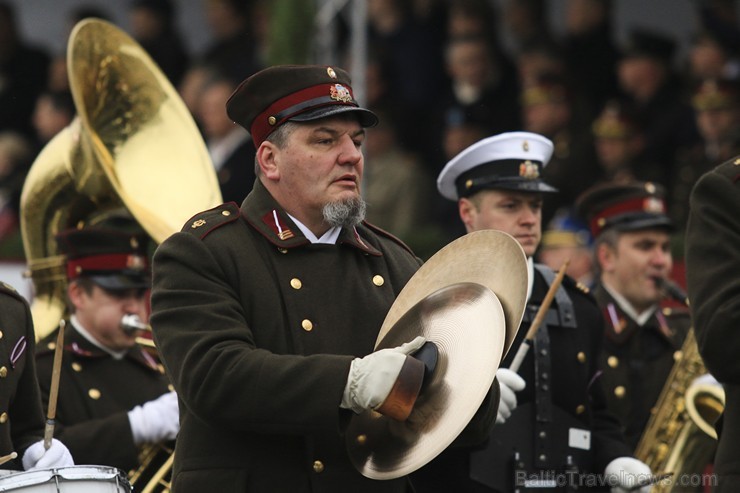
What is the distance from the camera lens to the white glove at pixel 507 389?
19.4 ft

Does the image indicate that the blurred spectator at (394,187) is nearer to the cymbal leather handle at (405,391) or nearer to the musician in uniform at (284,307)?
the musician in uniform at (284,307)

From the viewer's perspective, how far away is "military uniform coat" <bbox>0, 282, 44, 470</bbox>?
217 inches

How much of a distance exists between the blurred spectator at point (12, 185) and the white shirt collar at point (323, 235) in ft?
24.7

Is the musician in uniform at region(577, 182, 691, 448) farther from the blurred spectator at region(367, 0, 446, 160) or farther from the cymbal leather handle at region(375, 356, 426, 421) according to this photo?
the blurred spectator at region(367, 0, 446, 160)

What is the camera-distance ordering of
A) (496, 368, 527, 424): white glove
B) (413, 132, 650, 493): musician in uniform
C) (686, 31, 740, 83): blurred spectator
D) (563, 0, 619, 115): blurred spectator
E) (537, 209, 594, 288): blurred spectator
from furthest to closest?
(563, 0, 619, 115): blurred spectator
(686, 31, 740, 83): blurred spectator
(537, 209, 594, 288): blurred spectator
(413, 132, 650, 493): musician in uniform
(496, 368, 527, 424): white glove

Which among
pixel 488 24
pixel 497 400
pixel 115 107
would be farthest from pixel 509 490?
pixel 488 24

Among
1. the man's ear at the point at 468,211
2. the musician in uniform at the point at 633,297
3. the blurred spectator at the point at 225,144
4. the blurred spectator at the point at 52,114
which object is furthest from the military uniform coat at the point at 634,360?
the blurred spectator at the point at 52,114

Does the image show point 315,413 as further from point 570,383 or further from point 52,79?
point 52,79

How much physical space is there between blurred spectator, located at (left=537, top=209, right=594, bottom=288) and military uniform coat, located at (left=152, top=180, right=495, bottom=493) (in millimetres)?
5844

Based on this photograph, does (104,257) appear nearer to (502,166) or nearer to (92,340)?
(92,340)

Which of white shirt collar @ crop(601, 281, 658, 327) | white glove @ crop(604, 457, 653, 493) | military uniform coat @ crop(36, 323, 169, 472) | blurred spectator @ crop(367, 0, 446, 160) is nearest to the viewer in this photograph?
white glove @ crop(604, 457, 653, 493)

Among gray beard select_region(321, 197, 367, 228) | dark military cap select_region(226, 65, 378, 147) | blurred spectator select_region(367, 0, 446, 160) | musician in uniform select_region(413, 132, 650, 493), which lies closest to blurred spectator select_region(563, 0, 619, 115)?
blurred spectator select_region(367, 0, 446, 160)

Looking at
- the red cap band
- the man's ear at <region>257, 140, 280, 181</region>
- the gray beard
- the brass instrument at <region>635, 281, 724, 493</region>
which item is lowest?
the brass instrument at <region>635, 281, 724, 493</region>

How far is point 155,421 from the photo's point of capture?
7.17m
